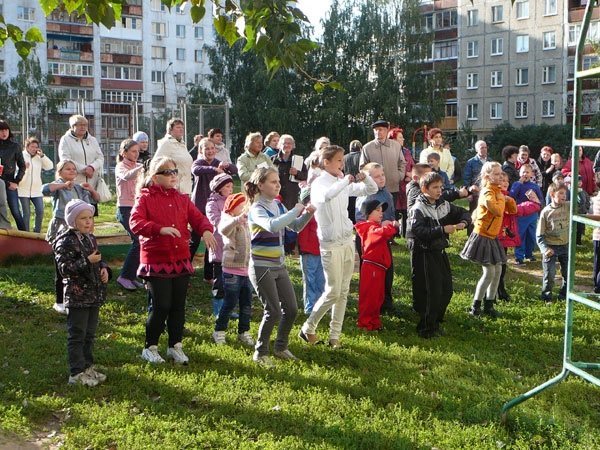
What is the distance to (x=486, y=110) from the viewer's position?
2447 inches

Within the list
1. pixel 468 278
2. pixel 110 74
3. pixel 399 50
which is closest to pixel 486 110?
pixel 399 50

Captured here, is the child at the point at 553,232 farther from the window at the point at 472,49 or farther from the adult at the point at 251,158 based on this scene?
the window at the point at 472,49

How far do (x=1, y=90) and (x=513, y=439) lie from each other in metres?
60.6

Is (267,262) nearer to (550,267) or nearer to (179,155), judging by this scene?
(179,155)

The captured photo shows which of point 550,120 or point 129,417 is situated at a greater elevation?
point 550,120

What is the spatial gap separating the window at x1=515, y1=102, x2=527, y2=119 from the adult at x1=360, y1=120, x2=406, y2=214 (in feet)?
169

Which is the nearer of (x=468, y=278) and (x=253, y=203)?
(x=253, y=203)

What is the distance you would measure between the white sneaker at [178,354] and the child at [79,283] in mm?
713

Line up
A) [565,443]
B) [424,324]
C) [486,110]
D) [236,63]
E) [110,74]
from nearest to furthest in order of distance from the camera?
1. [565,443]
2. [424,324]
3. [236,63]
4. [486,110]
5. [110,74]

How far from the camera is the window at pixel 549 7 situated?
2257 inches

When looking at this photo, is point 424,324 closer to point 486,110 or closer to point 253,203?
point 253,203

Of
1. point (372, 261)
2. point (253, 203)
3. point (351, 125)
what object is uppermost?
point (351, 125)

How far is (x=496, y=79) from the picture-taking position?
61469mm

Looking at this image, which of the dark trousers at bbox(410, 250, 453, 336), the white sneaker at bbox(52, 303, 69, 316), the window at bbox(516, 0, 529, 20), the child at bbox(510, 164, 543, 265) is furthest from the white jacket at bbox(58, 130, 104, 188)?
the window at bbox(516, 0, 529, 20)
